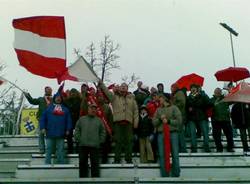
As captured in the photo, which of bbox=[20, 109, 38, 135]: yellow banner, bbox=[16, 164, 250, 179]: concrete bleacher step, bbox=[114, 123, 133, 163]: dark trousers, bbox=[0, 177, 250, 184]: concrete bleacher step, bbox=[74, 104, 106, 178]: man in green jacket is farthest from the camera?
bbox=[20, 109, 38, 135]: yellow banner

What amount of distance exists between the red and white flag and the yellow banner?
473 centimetres

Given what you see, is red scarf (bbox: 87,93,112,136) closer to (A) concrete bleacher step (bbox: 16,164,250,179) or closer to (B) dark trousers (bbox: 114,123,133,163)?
(B) dark trousers (bbox: 114,123,133,163)

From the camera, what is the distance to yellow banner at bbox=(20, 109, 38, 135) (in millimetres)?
16594

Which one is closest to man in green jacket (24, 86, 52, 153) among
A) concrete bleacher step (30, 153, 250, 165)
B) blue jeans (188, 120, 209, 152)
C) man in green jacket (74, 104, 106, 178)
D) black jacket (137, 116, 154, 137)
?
concrete bleacher step (30, 153, 250, 165)

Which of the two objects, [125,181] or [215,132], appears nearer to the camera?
[125,181]

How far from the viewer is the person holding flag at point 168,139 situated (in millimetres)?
10422

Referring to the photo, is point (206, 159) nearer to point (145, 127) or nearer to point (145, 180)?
point (145, 127)

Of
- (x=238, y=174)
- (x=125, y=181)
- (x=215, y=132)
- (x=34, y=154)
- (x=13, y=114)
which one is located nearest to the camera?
(x=125, y=181)

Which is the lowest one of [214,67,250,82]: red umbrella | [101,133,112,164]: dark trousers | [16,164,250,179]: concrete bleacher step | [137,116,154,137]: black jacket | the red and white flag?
[16,164,250,179]: concrete bleacher step

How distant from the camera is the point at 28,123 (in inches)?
662

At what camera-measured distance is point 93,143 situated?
1048 cm

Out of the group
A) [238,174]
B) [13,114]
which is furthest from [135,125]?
[13,114]

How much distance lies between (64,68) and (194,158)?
3557 millimetres

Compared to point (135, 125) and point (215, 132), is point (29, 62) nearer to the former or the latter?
point (135, 125)
